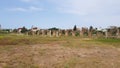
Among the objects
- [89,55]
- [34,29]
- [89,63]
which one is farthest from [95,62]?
[34,29]

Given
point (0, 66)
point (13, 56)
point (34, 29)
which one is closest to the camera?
point (0, 66)

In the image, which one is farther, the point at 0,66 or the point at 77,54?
the point at 77,54

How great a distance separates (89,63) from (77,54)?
247 centimetres

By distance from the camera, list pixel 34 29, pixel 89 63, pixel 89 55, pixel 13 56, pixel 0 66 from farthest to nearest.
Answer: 1. pixel 34 29
2. pixel 89 55
3. pixel 13 56
4. pixel 89 63
5. pixel 0 66

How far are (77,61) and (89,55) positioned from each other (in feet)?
7.63

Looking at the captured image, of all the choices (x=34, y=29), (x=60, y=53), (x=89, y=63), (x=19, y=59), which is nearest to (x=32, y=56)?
(x=19, y=59)

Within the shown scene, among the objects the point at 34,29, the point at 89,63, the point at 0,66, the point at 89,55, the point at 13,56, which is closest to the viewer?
the point at 0,66

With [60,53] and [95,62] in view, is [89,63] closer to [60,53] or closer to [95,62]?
[95,62]

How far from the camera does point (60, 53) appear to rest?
703 inches

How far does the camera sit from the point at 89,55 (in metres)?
17.6

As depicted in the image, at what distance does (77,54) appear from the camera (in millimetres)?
17641

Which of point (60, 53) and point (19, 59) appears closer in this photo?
point (19, 59)

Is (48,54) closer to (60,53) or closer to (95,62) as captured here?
(60,53)

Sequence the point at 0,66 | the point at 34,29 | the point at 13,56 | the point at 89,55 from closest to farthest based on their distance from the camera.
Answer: the point at 0,66 < the point at 13,56 < the point at 89,55 < the point at 34,29
